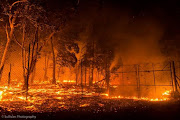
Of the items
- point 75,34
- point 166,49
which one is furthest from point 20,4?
point 166,49

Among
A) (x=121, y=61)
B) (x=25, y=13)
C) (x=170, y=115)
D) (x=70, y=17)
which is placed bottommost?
(x=170, y=115)

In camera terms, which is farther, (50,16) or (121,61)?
(121,61)

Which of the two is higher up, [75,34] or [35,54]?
[75,34]

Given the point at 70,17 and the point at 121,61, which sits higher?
the point at 70,17

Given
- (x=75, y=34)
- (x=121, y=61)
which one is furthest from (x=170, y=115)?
(x=75, y=34)

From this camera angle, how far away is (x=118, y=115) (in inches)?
229

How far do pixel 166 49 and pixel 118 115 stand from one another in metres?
14.2

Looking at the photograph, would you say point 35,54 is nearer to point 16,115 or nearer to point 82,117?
point 16,115

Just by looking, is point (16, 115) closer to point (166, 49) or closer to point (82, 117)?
point (82, 117)

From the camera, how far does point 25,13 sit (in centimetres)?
1169

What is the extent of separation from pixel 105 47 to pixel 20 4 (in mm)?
10516

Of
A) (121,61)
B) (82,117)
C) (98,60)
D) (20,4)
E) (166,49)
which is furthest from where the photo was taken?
(98,60)

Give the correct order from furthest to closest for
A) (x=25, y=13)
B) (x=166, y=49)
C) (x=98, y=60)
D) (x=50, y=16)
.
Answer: (x=98, y=60) < (x=166, y=49) < (x=50, y=16) < (x=25, y=13)

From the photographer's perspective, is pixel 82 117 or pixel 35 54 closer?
pixel 82 117
